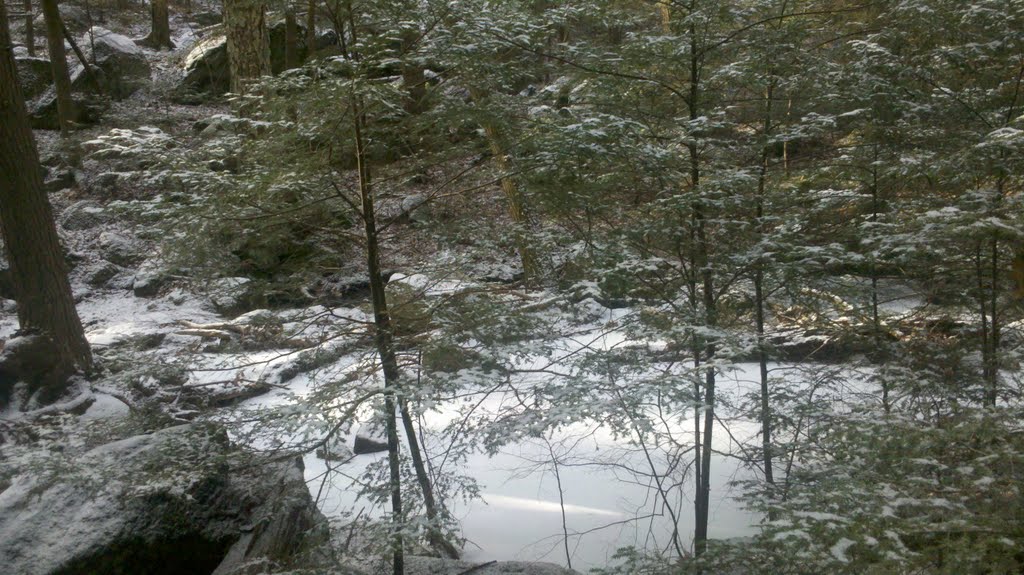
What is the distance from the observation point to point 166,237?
4797 millimetres

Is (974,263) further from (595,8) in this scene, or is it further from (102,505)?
(102,505)

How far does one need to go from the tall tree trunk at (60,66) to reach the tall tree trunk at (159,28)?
703 cm

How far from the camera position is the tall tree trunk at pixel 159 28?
2188 centimetres

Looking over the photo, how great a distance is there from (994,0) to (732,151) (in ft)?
7.43

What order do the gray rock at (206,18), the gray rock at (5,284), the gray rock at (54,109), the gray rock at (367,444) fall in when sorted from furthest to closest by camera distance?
the gray rock at (206,18) < the gray rock at (54,109) < the gray rock at (5,284) < the gray rock at (367,444)

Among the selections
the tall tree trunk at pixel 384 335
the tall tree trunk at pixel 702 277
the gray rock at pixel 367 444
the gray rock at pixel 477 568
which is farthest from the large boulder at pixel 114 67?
the tall tree trunk at pixel 702 277

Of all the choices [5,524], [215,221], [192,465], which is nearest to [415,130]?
[215,221]

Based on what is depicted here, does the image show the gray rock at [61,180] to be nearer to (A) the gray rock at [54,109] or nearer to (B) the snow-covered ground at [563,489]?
(A) the gray rock at [54,109]

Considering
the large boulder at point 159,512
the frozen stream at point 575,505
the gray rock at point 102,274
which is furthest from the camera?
the gray rock at point 102,274

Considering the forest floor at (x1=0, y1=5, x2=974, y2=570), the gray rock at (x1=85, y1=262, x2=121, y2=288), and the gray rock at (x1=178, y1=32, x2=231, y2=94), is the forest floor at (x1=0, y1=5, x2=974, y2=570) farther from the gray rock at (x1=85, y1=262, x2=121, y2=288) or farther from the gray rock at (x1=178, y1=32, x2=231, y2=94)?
the gray rock at (x1=178, y1=32, x2=231, y2=94)

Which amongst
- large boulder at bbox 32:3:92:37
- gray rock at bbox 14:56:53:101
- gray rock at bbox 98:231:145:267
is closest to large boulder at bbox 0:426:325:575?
gray rock at bbox 98:231:145:267

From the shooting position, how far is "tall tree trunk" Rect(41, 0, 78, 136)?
1462 cm

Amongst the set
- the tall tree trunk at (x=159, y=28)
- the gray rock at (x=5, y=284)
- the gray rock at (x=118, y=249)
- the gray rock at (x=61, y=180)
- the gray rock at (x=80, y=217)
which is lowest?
the gray rock at (x=5, y=284)

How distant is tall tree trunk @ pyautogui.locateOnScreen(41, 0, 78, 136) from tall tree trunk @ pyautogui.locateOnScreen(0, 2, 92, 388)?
734 cm
